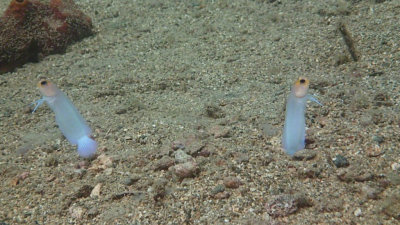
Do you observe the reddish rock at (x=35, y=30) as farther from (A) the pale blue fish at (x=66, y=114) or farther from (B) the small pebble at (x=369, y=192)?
(B) the small pebble at (x=369, y=192)

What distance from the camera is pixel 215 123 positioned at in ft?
12.1

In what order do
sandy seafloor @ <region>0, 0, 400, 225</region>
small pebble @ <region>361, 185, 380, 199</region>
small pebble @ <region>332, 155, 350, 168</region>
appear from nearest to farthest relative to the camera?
small pebble @ <region>361, 185, 380, 199</region>
sandy seafloor @ <region>0, 0, 400, 225</region>
small pebble @ <region>332, 155, 350, 168</region>

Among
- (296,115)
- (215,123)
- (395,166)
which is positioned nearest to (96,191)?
(215,123)

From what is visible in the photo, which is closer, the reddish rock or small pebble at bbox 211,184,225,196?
small pebble at bbox 211,184,225,196

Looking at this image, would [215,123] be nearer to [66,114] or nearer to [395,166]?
[66,114]

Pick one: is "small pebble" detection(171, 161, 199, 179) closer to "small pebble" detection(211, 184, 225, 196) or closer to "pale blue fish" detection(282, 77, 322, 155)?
"small pebble" detection(211, 184, 225, 196)

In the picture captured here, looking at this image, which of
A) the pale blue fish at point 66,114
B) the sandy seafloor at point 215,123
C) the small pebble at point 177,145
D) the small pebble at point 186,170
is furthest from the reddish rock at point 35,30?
the small pebble at point 186,170

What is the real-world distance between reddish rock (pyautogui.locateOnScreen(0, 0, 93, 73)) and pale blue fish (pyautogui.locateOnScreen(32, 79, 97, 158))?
3586 mm

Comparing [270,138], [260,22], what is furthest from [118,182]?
[260,22]

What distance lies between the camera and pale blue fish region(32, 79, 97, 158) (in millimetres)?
2570

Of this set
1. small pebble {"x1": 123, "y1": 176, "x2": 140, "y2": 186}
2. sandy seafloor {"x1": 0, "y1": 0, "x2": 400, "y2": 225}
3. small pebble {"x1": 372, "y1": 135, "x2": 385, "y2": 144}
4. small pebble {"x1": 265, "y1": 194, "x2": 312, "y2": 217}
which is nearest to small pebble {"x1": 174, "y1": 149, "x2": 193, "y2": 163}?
sandy seafloor {"x1": 0, "y1": 0, "x2": 400, "y2": 225}

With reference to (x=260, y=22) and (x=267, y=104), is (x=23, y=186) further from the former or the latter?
(x=260, y=22)

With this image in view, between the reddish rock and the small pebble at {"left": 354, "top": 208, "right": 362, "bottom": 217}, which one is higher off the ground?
the reddish rock

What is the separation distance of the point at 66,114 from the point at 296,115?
6.09ft
